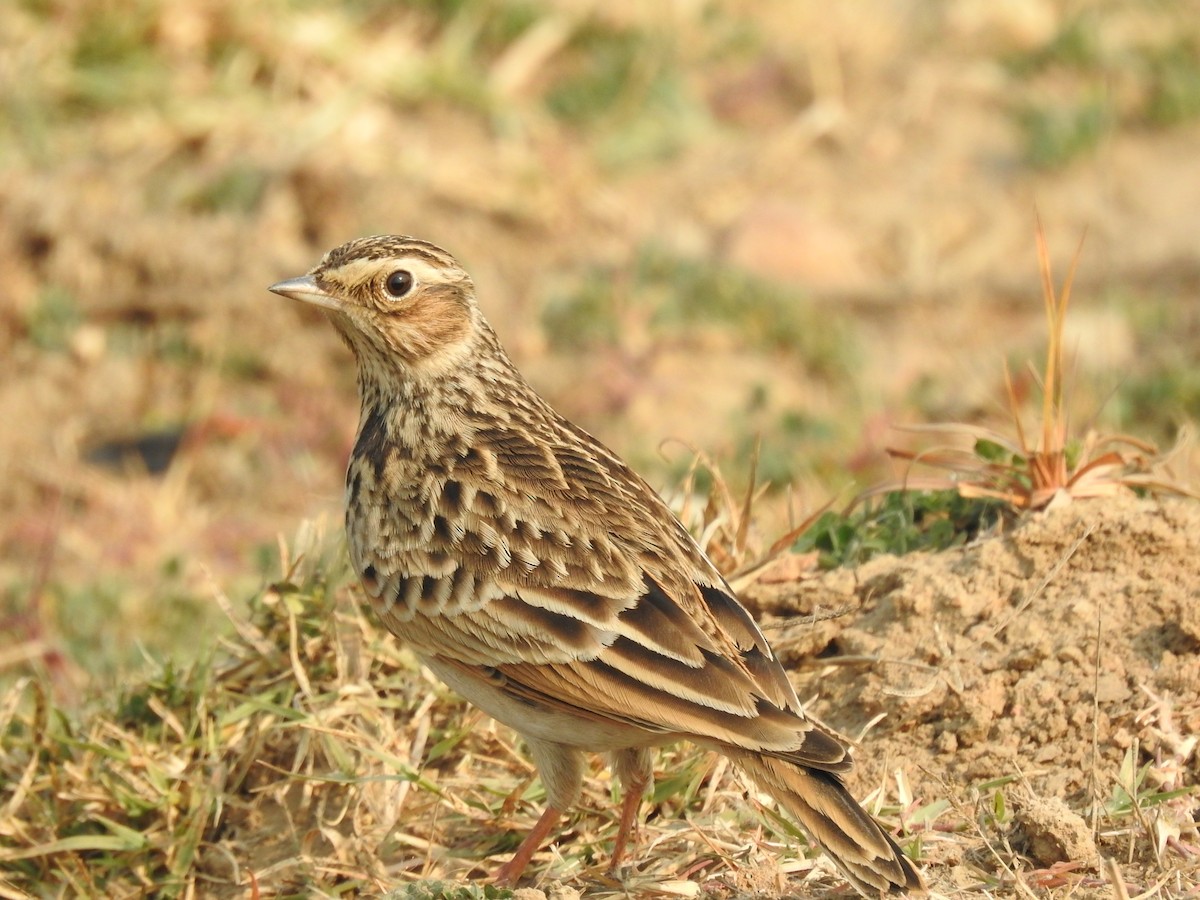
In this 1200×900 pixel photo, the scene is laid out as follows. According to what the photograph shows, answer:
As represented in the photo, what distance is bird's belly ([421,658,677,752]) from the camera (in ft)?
14.7

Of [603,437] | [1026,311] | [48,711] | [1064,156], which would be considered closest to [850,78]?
[1064,156]

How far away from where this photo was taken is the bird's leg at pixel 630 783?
466 centimetres

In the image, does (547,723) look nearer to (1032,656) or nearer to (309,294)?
(1032,656)

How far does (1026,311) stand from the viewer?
1057 cm

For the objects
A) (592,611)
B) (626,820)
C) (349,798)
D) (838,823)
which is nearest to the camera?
(838,823)

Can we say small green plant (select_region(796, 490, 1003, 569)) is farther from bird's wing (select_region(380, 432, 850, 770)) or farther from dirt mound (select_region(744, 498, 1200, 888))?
bird's wing (select_region(380, 432, 850, 770))

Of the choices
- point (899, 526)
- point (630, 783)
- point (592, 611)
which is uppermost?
point (592, 611)

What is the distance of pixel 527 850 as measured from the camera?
4.71m

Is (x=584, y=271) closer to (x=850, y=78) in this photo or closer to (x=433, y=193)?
(x=433, y=193)

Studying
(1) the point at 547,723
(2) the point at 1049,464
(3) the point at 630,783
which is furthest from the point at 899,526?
(1) the point at 547,723

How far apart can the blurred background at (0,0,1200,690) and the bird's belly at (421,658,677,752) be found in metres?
3.21

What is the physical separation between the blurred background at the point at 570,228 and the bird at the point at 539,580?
2.74m

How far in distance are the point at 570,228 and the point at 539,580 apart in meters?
6.73

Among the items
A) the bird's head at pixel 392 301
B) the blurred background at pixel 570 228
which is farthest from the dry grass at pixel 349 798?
the blurred background at pixel 570 228
